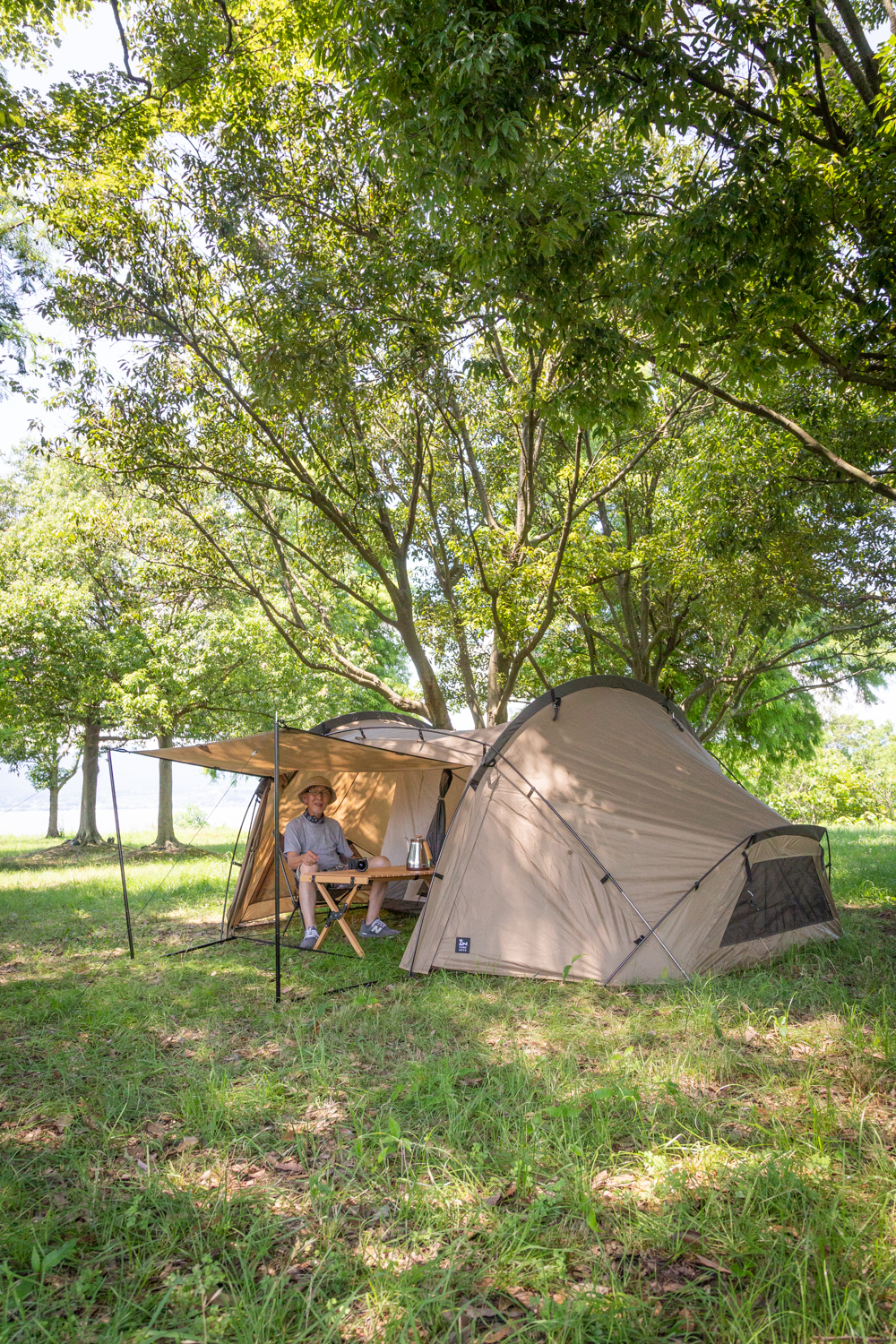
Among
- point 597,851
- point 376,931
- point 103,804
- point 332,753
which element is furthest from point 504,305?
point 103,804

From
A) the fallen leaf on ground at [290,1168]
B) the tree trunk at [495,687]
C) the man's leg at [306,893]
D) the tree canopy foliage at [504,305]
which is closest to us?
the fallen leaf on ground at [290,1168]

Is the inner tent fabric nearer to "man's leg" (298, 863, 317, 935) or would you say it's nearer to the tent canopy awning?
the tent canopy awning

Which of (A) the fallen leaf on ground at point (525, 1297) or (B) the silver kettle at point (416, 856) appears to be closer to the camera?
(A) the fallen leaf on ground at point (525, 1297)

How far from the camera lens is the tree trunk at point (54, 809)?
2316 cm

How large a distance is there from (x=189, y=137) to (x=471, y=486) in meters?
5.93

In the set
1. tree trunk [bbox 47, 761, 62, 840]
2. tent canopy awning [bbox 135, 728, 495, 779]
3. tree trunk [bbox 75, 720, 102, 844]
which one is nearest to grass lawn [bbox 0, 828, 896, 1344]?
tent canopy awning [bbox 135, 728, 495, 779]

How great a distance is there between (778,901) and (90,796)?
1620cm

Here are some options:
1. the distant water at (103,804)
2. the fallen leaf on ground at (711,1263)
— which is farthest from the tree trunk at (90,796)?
the fallen leaf on ground at (711,1263)

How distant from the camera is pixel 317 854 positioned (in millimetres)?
7035

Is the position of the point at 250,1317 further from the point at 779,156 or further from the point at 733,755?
the point at 733,755

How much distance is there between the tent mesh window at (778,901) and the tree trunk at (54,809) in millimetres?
21445

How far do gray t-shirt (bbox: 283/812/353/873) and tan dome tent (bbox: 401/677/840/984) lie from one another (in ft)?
4.45

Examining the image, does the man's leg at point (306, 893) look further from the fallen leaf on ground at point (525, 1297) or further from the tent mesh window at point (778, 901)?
the fallen leaf on ground at point (525, 1297)

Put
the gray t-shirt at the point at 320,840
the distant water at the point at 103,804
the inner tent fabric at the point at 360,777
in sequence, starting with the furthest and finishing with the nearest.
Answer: the distant water at the point at 103,804 < the gray t-shirt at the point at 320,840 < the inner tent fabric at the point at 360,777
